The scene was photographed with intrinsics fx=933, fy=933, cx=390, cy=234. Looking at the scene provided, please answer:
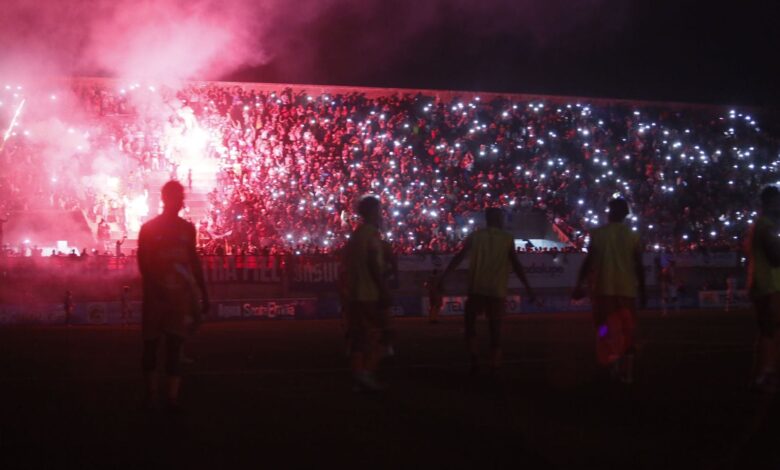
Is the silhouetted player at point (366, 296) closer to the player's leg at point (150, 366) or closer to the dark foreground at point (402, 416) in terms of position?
the dark foreground at point (402, 416)

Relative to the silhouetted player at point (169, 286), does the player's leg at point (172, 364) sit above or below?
below

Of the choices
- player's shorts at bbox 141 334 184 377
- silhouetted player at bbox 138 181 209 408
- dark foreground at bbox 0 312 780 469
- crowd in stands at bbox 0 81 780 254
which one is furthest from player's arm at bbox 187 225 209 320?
crowd in stands at bbox 0 81 780 254

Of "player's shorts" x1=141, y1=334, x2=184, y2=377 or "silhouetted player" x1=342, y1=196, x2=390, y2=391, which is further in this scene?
"silhouetted player" x1=342, y1=196, x2=390, y2=391

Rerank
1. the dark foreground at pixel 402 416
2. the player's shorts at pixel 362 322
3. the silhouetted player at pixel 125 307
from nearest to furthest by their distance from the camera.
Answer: the dark foreground at pixel 402 416, the player's shorts at pixel 362 322, the silhouetted player at pixel 125 307

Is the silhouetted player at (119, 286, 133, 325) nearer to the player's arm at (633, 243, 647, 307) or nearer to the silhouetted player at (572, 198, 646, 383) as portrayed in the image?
the silhouetted player at (572, 198, 646, 383)

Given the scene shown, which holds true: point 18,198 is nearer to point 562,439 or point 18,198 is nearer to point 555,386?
point 555,386

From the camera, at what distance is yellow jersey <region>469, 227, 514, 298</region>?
33.4 feet

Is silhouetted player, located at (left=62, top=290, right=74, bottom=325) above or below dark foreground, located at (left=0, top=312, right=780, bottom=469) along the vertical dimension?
above

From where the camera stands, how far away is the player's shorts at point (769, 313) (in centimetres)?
886

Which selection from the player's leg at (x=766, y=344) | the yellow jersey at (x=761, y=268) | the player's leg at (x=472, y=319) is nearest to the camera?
the player's leg at (x=766, y=344)

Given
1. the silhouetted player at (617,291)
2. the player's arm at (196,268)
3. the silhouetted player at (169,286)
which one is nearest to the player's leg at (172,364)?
the silhouetted player at (169,286)

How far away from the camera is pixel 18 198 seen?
32.5 m

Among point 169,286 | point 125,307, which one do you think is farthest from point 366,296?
point 125,307

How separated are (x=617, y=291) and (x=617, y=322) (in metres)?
0.31
